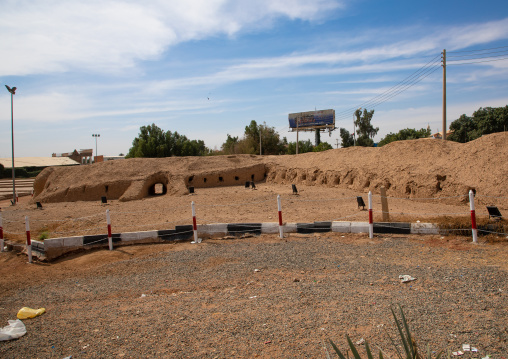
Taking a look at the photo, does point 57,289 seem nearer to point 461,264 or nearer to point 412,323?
point 412,323

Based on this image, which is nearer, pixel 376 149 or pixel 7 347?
pixel 7 347

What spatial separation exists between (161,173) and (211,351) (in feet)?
75.7

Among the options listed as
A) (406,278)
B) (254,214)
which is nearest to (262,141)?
(254,214)

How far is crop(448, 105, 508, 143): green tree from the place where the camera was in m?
34.0

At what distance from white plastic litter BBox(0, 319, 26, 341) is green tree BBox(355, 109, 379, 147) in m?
52.5

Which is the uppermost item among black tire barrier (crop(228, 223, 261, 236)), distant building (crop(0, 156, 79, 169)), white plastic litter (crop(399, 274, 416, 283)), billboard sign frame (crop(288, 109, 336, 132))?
billboard sign frame (crop(288, 109, 336, 132))

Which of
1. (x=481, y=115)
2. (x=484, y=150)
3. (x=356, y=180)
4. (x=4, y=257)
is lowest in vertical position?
(x=4, y=257)

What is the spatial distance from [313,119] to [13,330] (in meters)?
48.3

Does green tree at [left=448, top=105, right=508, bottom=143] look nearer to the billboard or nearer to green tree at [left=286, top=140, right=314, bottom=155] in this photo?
the billboard

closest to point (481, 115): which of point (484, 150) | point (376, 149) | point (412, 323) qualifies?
point (376, 149)

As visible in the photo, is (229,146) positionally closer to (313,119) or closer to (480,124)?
(313,119)

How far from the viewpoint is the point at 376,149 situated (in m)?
20.1

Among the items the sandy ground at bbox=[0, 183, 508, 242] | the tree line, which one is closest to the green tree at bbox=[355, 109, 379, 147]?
the tree line

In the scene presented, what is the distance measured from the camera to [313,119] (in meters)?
50.4
